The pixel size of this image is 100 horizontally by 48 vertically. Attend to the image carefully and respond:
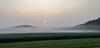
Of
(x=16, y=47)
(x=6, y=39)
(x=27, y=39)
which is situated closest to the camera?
(x=16, y=47)

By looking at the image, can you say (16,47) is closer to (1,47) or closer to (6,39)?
(1,47)

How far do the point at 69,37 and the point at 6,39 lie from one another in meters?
1.12

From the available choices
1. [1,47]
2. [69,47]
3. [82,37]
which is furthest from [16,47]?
[82,37]

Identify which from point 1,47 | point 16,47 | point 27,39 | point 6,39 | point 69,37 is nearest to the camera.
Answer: point 1,47

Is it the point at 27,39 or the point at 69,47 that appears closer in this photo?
the point at 69,47

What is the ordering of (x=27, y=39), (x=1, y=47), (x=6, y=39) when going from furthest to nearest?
(x=27, y=39), (x=6, y=39), (x=1, y=47)

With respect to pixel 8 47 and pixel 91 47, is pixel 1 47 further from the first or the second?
pixel 91 47

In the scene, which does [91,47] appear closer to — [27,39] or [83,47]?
[83,47]

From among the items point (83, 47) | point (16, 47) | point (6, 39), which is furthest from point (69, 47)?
point (6, 39)

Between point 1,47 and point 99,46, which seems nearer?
point 1,47

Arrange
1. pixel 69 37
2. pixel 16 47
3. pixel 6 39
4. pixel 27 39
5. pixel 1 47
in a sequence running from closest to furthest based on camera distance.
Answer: pixel 1 47, pixel 16 47, pixel 6 39, pixel 27 39, pixel 69 37

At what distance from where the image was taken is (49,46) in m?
2.97

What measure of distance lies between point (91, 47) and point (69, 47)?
305 millimetres

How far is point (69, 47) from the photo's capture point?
9.25ft
